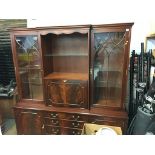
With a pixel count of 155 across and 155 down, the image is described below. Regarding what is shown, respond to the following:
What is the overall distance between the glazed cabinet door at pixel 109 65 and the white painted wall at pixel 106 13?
45 centimetres

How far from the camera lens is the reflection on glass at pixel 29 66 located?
7.36 feet

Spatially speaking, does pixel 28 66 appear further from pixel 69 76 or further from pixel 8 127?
pixel 8 127

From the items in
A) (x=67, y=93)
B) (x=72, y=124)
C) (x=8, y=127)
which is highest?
(x=67, y=93)

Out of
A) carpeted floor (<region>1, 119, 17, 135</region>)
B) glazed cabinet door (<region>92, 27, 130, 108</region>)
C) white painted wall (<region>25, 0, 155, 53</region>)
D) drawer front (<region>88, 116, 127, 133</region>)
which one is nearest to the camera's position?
glazed cabinet door (<region>92, 27, 130, 108</region>)

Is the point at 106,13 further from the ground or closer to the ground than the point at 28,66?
further from the ground

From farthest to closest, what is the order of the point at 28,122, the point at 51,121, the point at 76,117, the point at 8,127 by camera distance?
the point at 8,127
the point at 28,122
the point at 51,121
the point at 76,117

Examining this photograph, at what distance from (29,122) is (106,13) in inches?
77.5

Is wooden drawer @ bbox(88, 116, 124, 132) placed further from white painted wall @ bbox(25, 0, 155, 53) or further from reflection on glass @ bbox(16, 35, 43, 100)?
white painted wall @ bbox(25, 0, 155, 53)

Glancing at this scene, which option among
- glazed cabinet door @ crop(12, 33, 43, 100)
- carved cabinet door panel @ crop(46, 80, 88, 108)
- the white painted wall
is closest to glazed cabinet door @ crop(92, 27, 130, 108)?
carved cabinet door panel @ crop(46, 80, 88, 108)

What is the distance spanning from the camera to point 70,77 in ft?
7.54

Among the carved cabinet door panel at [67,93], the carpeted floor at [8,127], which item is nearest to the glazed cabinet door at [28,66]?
the carved cabinet door panel at [67,93]

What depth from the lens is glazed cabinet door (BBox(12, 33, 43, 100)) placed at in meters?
2.23

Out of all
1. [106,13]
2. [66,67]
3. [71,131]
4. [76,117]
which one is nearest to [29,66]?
[66,67]
